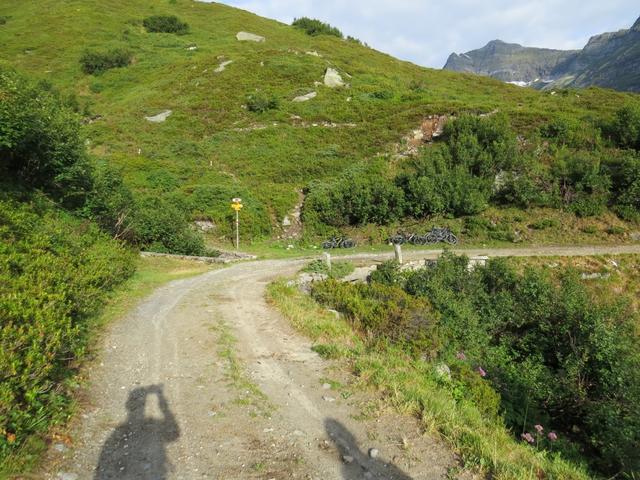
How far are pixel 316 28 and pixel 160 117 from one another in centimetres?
4663

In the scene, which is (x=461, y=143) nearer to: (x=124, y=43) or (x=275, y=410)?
(x=275, y=410)

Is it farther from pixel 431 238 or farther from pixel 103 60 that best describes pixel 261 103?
pixel 103 60

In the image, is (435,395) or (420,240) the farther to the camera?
(420,240)

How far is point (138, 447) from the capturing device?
429 centimetres

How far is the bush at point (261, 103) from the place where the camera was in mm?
38062

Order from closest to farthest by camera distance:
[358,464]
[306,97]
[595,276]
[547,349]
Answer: [358,464] < [547,349] < [595,276] < [306,97]

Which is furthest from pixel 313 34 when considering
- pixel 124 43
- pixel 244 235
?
pixel 244 235

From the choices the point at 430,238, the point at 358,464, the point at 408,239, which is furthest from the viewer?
the point at 408,239

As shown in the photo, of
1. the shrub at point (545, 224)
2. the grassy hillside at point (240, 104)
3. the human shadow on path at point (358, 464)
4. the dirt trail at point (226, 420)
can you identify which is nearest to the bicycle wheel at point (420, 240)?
the shrub at point (545, 224)

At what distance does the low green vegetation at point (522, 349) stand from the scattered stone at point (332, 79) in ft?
115

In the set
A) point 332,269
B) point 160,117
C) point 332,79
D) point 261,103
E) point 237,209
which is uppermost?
point 332,79

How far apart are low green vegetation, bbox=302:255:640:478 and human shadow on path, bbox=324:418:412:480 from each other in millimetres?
953

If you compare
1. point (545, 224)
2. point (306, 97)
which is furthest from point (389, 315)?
point (306, 97)

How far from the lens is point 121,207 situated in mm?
17812
